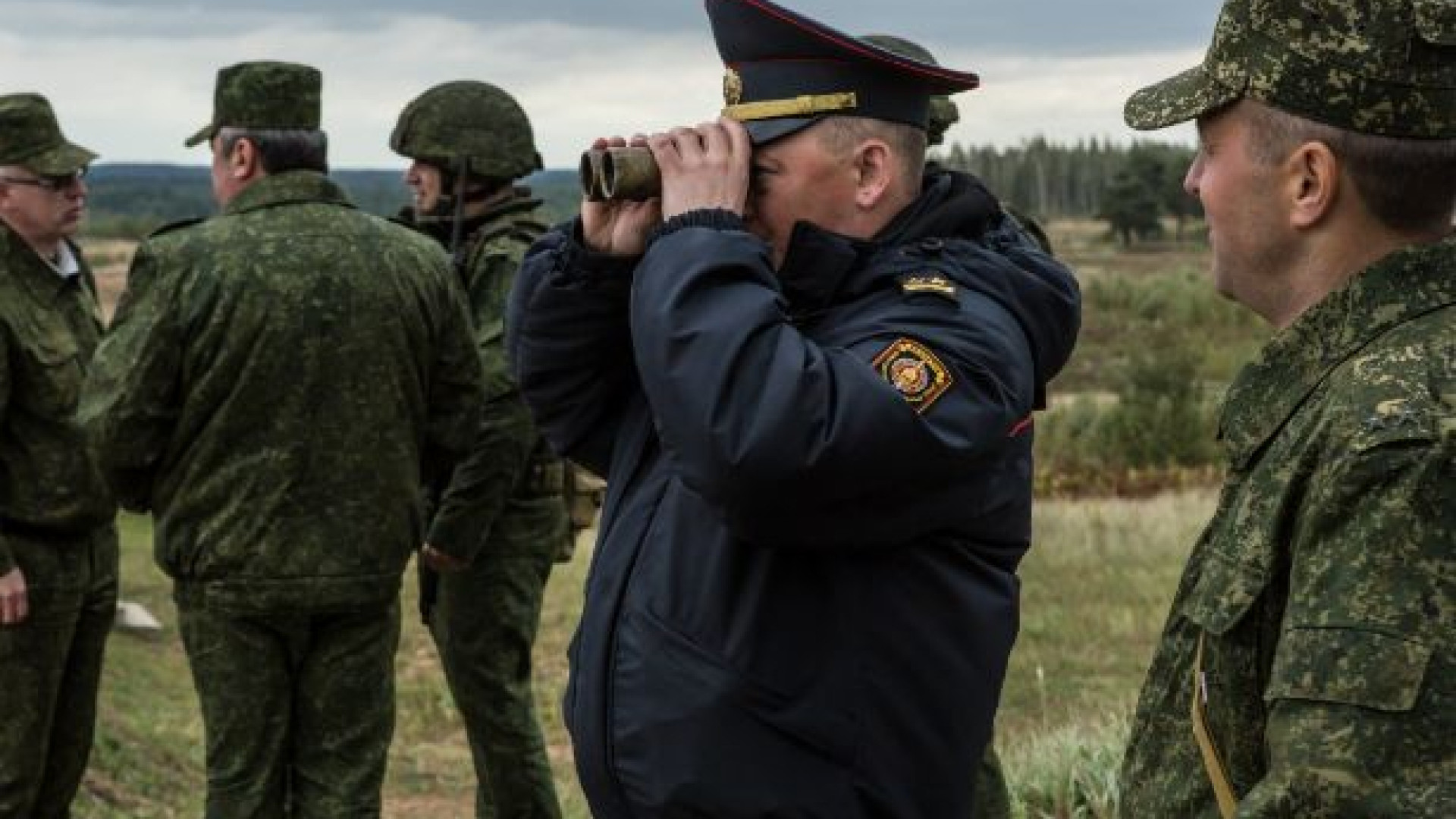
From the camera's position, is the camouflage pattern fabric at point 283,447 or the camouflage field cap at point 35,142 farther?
the camouflage field cap at point 35,142

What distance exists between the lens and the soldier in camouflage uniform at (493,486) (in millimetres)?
5609

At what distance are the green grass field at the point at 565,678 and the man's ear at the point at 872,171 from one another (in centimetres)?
307

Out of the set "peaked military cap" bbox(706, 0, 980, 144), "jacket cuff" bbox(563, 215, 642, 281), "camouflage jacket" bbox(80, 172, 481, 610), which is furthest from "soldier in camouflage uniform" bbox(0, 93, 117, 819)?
"peaked military cap" bbox(706, 0, 980, 144)

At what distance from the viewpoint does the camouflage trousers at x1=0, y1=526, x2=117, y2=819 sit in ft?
17.3

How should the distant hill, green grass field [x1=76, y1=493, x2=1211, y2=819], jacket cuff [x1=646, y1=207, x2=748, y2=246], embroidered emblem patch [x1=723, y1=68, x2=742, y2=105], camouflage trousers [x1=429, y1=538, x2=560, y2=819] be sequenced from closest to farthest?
jacket cuff [x1=646, y1=207, x2=748, y2=246]
embroidered emblem patch [x1=723, y1=68, x2=742, y2=105]
camouflage trousers [x1=429, y1=538, x2=560, y2=819]
green grass field [x1=76, y1=493, x2=1211, y2=819]
the distant hill

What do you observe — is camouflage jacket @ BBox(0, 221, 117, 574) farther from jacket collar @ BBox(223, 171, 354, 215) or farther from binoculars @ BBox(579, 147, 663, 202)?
binoculars @ BBox(579, 147, 663, 202)

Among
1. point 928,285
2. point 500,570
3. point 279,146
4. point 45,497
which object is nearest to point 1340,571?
point 928,285

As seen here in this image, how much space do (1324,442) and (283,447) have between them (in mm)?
3221

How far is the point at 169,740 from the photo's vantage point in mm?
7562

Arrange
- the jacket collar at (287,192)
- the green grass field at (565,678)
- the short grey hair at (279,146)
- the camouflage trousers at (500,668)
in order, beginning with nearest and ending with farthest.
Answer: the jacket collar at (287,192)
the short grey hair at (279,146)
the camouflage trousers at (500,668)
the green grass field at (565,678)

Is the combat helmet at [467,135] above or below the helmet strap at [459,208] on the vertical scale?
above

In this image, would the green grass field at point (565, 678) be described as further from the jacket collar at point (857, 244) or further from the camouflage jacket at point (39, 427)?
the jacket collar at point (857, 244)

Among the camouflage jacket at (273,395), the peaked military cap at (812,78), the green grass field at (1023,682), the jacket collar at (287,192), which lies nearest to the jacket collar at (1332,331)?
the peaked military cap at (812,78)

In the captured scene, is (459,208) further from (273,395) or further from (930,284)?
(930,284)
